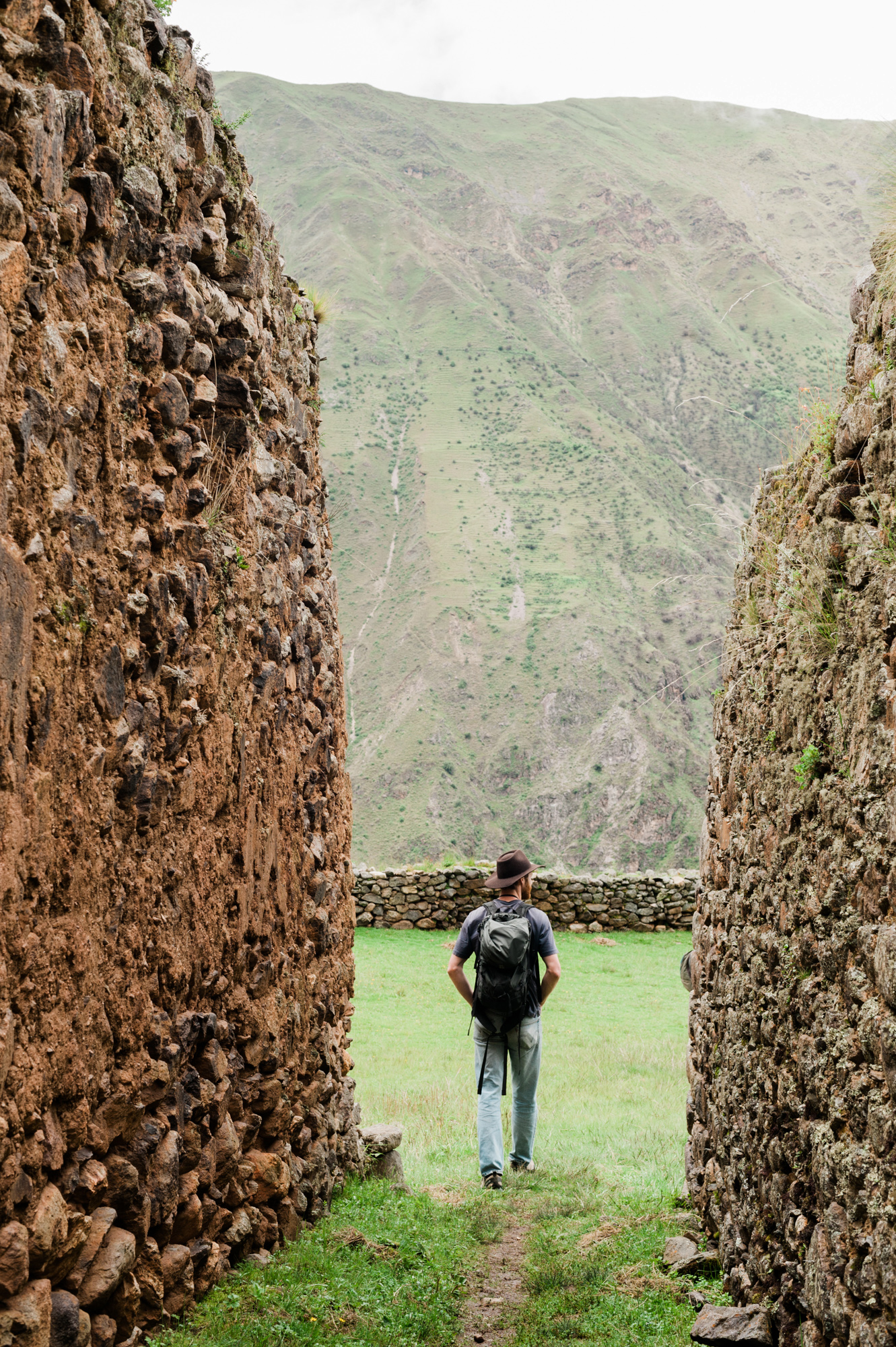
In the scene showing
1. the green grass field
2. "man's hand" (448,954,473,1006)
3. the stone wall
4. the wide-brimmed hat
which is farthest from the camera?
the stone wall

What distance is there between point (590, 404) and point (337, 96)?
213ft

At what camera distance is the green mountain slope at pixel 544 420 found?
44844 mm

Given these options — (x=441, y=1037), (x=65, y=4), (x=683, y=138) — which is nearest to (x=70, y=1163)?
(x=65, y=4)

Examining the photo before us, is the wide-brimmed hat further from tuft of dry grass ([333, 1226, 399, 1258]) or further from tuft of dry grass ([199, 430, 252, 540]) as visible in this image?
tuft of dry grass ([199, 430, 252, 540])

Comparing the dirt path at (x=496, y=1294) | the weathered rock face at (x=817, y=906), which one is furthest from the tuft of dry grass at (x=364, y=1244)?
the weathered rock face at (x=817, y=906)

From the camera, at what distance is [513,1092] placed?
6984mm

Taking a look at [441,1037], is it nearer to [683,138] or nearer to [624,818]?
[624,818]

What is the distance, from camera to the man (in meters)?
6.75

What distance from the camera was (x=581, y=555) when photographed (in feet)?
181

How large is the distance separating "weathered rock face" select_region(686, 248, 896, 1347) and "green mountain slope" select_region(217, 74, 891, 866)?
1673 cm

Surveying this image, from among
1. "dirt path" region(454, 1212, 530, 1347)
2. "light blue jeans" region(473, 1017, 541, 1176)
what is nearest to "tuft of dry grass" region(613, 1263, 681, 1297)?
"dirt path" region(454, 1212, 530, 1347)

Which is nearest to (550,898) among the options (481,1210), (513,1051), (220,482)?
(513,1051)

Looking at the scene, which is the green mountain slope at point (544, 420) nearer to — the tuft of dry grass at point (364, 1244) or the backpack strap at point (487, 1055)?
the backpack strap at point (487, 1055)

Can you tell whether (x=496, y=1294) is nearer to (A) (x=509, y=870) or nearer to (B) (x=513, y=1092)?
(B) (x=513, y=1092)
